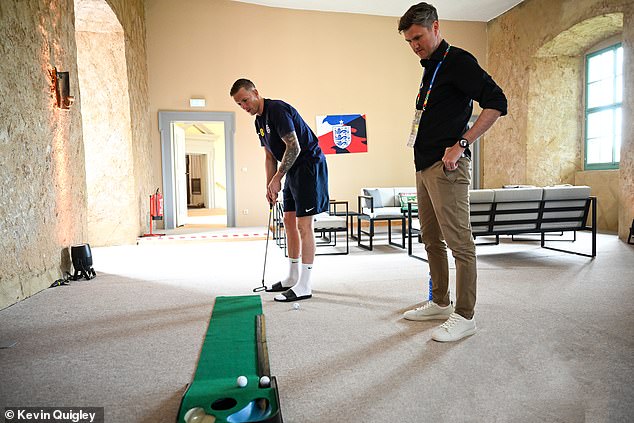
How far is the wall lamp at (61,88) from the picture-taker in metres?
3.80

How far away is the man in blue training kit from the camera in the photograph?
281 centimetres

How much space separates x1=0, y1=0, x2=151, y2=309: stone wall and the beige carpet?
0.30 meters

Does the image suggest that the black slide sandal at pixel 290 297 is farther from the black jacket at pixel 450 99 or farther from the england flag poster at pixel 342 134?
the england flag poster at pixel 342 134

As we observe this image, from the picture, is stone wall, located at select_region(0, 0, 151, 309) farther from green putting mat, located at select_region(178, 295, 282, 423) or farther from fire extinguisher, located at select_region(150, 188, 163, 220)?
fire extinguisher, located at select_region(150, 188, 163, 220)

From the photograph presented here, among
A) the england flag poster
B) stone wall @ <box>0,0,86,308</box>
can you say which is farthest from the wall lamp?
the england flag poster

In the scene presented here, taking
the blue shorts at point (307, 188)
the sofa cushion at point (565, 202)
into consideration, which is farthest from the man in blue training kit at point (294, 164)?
the sofa cushion at point (565, 202)

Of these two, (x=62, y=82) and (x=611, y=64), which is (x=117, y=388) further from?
(x=611, y=64)

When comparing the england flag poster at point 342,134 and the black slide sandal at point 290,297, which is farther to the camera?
the england flag poster at point 342,134

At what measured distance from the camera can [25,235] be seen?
10.6 feet

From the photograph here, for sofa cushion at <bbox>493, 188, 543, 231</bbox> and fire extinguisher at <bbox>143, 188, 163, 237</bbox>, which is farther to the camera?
fire extinguisher at <bbox>143, 188, 163, 237</bbox>

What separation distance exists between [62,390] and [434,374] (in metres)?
1.46

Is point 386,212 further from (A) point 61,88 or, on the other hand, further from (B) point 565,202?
(A) point 61,88

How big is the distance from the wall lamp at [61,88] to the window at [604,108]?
7.74m

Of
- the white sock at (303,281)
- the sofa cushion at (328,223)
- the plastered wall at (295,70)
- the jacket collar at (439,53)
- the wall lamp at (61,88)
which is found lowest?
the white sock at (303,281)
